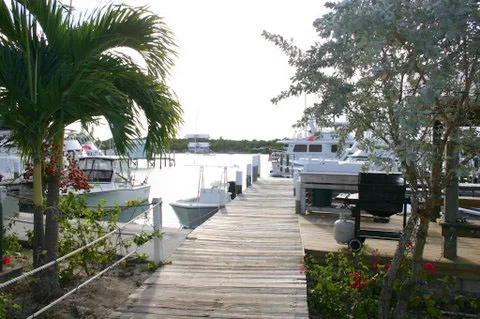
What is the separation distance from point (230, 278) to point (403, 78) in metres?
2.84

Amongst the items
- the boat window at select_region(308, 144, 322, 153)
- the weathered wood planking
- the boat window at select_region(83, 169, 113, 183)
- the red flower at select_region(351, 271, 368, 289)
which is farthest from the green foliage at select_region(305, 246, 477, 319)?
the boat window at select_region(308, 144, 322, 153)

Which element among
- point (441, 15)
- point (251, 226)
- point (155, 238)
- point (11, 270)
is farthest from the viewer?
point (251, 226)

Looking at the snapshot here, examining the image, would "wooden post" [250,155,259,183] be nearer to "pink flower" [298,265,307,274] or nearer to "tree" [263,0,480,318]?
"pink flower" [298,265,307,274]

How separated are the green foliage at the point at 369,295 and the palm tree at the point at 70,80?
2.30m

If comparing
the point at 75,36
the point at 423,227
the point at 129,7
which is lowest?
the point at 423,227

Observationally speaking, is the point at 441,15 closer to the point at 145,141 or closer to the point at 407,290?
the point at 407,290

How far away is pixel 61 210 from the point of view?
4.62 m

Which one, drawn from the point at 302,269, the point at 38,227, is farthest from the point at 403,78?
the point at 38,227

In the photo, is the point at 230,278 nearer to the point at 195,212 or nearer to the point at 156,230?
the point at 156,230

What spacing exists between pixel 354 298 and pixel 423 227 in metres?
Result: 1.22

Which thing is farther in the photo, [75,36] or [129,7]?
[129,7]

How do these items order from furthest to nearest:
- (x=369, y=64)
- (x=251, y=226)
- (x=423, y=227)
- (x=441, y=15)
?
(x=251, y=226) → (x=423, y=227) → (x=369, y=64) → (x=441, y=15)

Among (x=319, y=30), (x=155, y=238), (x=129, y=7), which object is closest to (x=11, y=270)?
(x=155, y=238)

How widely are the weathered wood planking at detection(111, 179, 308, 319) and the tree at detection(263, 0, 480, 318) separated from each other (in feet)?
3.62
